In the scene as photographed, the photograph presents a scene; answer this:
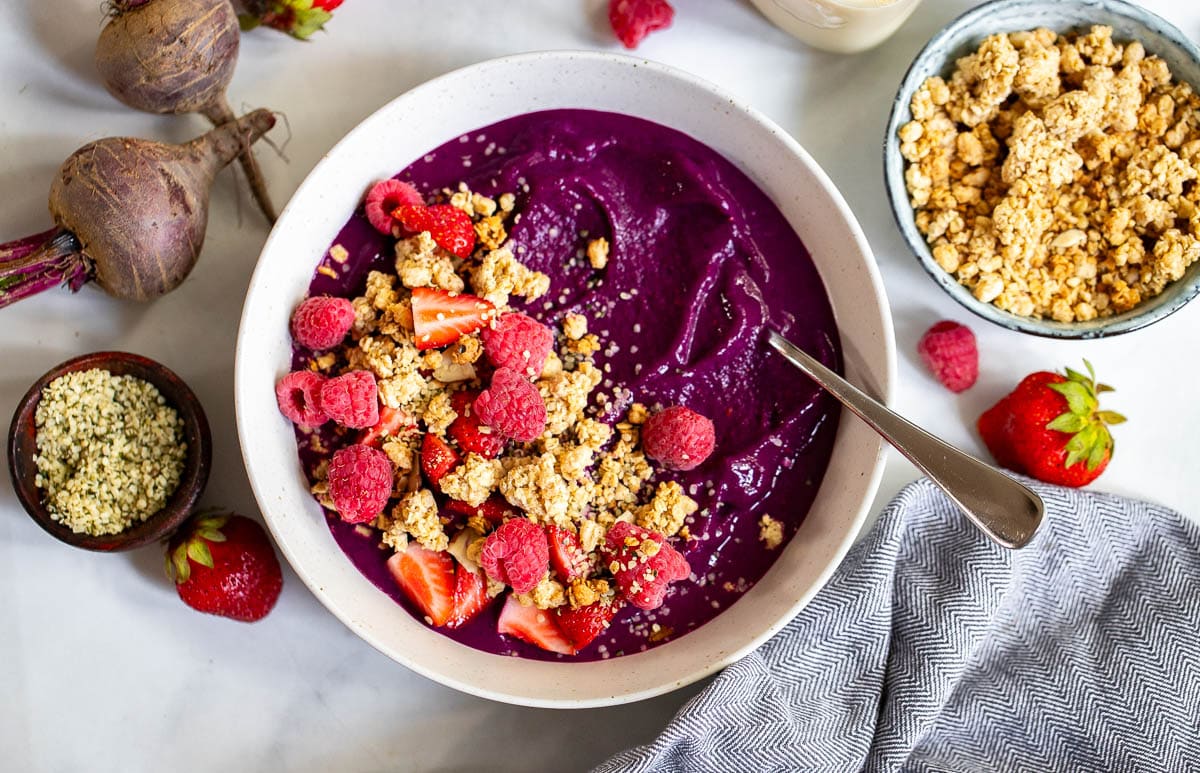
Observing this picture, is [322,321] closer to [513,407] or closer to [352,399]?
[352,399]

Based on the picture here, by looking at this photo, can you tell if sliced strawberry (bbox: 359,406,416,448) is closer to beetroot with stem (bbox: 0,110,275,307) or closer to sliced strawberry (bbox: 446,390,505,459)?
sliced strawberry (bbox: 446,390,505,459)

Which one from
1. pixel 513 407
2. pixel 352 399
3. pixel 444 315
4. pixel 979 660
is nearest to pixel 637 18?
pixel 444 315

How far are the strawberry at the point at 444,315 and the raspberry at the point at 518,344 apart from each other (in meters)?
0.03

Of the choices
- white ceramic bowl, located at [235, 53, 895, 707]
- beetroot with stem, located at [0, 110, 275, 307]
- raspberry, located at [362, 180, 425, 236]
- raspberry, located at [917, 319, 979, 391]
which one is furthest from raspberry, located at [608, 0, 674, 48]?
raspberry, located at [917, 319, 979, 391]

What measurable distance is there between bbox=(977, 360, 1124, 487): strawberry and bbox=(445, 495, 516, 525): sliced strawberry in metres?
1.04

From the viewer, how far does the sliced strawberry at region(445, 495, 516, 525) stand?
1.76 m

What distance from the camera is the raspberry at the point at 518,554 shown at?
1.65 m

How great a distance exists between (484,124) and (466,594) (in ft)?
3.05

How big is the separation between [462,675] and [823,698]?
0.73 metres

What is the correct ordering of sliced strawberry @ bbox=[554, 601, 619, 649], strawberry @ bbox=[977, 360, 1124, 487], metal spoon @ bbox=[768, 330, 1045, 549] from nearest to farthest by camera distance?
metal spoon @ bbox=[768, 330, 1045, 549] → sliced strawberry @ bbox=[554, 601, 619, 649] → strawberry @ bbox=[977, 360, 1124, 487]

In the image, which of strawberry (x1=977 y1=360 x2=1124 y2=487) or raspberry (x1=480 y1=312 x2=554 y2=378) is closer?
raspberry (x1=480 y1=312 x2=554 y2=378)

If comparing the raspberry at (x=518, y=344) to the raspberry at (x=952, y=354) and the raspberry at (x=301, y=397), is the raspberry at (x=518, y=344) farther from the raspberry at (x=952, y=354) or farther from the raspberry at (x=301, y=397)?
the raspberry at (x=952, y=354)

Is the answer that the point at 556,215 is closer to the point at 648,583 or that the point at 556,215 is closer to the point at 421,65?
the point at 421,65

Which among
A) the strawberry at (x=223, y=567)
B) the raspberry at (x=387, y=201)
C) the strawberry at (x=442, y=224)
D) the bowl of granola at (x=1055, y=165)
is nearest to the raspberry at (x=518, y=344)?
the strawberry at (x=442, y=224)
